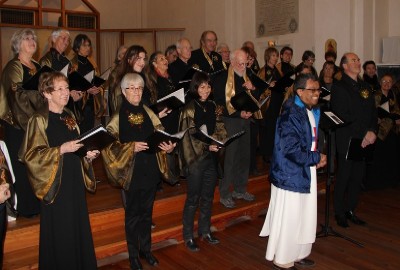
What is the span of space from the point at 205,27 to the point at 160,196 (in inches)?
260

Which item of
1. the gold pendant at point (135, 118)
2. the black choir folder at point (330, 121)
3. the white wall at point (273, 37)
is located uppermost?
the white wall at point (273, 37)

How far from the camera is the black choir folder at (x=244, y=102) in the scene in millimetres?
4141

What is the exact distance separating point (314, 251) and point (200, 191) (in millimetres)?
1296

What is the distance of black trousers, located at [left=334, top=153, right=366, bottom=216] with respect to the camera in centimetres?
468

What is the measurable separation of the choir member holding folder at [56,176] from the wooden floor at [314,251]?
969 mm

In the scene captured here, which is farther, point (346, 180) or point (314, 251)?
point (346, 180)

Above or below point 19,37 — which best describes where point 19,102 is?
below

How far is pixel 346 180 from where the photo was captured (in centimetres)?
472

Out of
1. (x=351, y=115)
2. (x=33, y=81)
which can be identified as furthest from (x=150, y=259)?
(x=351, y=115)

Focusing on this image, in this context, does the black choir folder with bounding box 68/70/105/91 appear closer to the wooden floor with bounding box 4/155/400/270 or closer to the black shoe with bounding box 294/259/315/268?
the wooden floor with bounding box 4/155/400/270

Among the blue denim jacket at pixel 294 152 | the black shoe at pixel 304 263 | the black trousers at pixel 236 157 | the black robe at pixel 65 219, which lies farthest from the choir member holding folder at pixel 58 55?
the black shoe at pixel 304 263

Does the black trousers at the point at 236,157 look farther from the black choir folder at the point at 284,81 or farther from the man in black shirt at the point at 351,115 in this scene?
the man in black shirt at the point at 351,115

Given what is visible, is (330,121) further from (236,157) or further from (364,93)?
(236,157)

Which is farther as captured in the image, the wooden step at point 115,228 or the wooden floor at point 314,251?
the wooden floor at point 314,251
